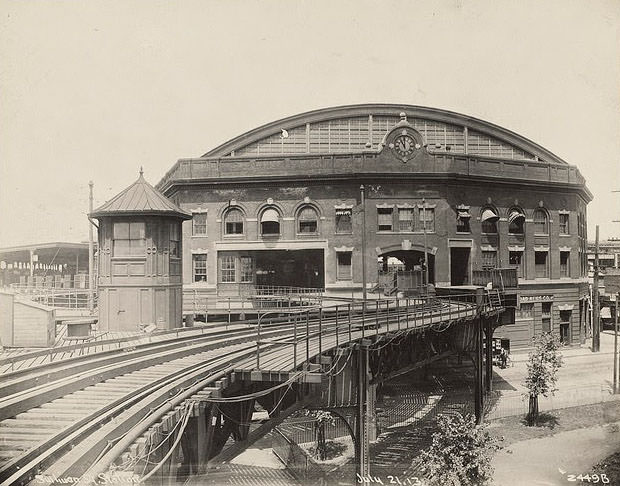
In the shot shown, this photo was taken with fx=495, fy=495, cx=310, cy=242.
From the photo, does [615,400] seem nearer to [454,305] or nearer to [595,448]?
[595,448]

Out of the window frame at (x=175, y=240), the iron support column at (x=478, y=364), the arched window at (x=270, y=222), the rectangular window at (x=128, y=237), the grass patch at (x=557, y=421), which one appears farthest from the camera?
the arched window at (x=270, y=222)

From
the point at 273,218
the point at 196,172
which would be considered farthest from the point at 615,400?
the point at 196,172

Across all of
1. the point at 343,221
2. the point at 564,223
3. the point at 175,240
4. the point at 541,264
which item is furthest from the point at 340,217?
the point at 564,223

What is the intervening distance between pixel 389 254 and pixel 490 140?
1468 centimetres

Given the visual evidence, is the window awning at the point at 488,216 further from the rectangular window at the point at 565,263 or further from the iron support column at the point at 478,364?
the iron support column at the point at 478,364

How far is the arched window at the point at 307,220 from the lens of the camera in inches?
1328

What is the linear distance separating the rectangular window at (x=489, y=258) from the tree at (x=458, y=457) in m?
22.0

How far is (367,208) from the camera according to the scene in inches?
1318

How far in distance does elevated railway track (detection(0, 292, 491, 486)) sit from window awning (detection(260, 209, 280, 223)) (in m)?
20.4

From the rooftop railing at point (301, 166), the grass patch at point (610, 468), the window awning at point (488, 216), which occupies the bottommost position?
the grass patch at point (610, 468)

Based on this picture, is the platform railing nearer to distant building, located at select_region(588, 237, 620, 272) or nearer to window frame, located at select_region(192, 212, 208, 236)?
window frame, located at select_region(192, 212, 208, 236)

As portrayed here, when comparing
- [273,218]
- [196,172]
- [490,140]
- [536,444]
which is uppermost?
[490,140]

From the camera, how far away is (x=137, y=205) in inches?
758

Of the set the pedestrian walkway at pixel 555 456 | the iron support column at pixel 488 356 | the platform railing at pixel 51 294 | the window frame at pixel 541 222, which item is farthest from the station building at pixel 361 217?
the pedestrian walkway at pixel 555 456
